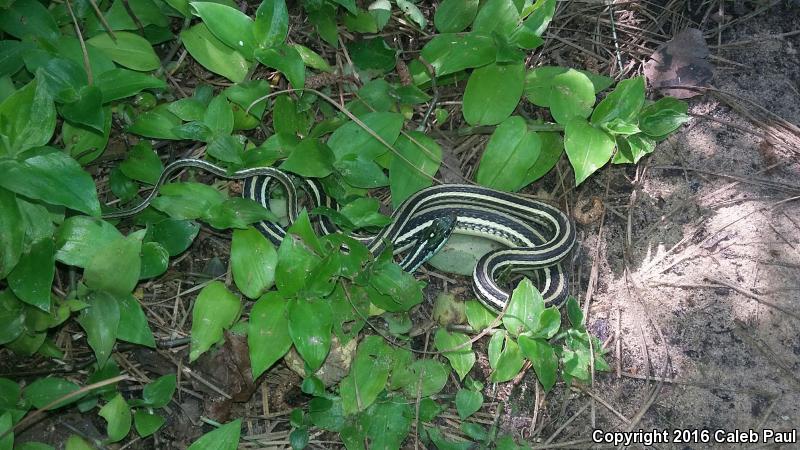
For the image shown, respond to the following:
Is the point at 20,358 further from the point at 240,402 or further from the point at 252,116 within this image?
the point at 252,116

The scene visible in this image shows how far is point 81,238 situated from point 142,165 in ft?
2.01

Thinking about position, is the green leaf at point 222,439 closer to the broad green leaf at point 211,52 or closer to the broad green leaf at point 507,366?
the broad green leaf at point 507,366

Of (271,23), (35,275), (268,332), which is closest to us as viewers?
(35,275)

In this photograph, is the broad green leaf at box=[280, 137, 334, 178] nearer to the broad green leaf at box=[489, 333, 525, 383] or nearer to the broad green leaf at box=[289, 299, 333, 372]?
the broad green leaf at box=[289, 299, 333, 372]

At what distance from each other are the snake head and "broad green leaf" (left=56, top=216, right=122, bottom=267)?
156 cm

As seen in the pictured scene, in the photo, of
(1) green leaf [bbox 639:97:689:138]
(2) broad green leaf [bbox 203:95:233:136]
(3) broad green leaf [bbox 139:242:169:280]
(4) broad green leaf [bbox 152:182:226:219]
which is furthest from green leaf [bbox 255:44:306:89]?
(1) green leaf [bbox 639:97:689:138]

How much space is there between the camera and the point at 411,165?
3.93 meters

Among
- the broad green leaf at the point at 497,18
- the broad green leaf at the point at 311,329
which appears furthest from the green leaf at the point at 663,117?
the broad green leaf at the point at 311,329

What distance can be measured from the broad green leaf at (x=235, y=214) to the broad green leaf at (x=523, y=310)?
1.38 meters

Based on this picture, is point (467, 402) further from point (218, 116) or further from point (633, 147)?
point (218, 116)

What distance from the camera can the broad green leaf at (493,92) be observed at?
3994mm

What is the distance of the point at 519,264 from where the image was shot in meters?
3.95

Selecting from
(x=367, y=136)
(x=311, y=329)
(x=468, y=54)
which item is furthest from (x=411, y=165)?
(x=311, y=329)

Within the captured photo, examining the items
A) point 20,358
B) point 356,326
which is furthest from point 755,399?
point 20,358
